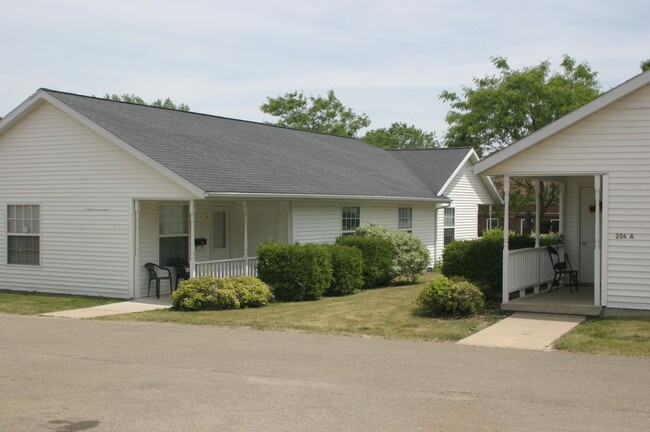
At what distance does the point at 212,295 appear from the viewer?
16.8 m

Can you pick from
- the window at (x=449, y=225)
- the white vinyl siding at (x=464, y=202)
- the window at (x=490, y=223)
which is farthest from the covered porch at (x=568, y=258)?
the window at (x=490, y=223)

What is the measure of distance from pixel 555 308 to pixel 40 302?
1200 cm

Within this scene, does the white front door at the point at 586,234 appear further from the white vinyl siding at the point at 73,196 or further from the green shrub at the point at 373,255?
the white vinyl siding at the point at 73,196

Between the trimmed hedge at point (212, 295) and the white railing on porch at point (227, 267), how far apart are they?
133cm

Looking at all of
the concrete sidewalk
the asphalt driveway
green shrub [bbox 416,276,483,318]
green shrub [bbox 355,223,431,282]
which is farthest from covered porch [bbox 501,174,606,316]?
the concrete sidewalk

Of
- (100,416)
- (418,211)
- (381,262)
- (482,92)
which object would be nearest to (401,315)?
(381,262)

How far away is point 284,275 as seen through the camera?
18531 millimetres

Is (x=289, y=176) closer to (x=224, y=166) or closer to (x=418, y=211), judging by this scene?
(x=224, y=166)

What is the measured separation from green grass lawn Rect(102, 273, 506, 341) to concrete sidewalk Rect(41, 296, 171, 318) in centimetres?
76

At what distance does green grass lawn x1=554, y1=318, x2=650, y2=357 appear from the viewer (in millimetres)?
11477

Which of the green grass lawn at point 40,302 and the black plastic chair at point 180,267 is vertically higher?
the black plastic chair at point 180,267

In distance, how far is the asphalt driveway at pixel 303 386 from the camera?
7.47 m

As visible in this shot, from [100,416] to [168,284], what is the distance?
41.6ft

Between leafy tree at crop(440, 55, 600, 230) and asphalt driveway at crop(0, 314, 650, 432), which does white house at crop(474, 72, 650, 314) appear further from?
leafy tree at crop(440, 55, 600, 230)
